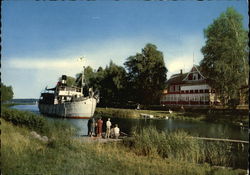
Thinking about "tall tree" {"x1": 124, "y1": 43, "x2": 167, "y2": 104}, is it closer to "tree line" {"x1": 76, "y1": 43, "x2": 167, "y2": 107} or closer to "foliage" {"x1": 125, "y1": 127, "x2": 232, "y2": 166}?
"tree line" {"x1": 76, "y1": 43, "x2": 167, "y2": 107}

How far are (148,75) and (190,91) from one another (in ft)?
34.9

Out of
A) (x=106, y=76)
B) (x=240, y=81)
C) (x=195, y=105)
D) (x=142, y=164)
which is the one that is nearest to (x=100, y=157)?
(x=142, y=164)

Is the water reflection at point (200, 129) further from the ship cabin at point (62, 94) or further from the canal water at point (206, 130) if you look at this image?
the ship cabin at point (62, 94)

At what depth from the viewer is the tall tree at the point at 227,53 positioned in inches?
1710

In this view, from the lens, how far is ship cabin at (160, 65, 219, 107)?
204 feet

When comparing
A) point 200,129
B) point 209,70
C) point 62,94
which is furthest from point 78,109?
point 200,129

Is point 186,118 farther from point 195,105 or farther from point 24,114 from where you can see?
point 24,114

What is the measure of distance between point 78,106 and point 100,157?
40.3m

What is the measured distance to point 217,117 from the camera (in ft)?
148

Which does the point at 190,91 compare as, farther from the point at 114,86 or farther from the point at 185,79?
the point at 114,86

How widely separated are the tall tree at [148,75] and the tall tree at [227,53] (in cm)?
1884

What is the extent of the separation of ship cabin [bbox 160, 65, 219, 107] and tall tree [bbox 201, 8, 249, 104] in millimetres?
12523

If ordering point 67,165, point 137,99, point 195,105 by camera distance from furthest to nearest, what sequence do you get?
point 137,99 < point 195,105 < point 67,165

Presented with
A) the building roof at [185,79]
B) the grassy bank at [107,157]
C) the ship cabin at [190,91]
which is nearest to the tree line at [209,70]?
the ship cabin at [190,91]
